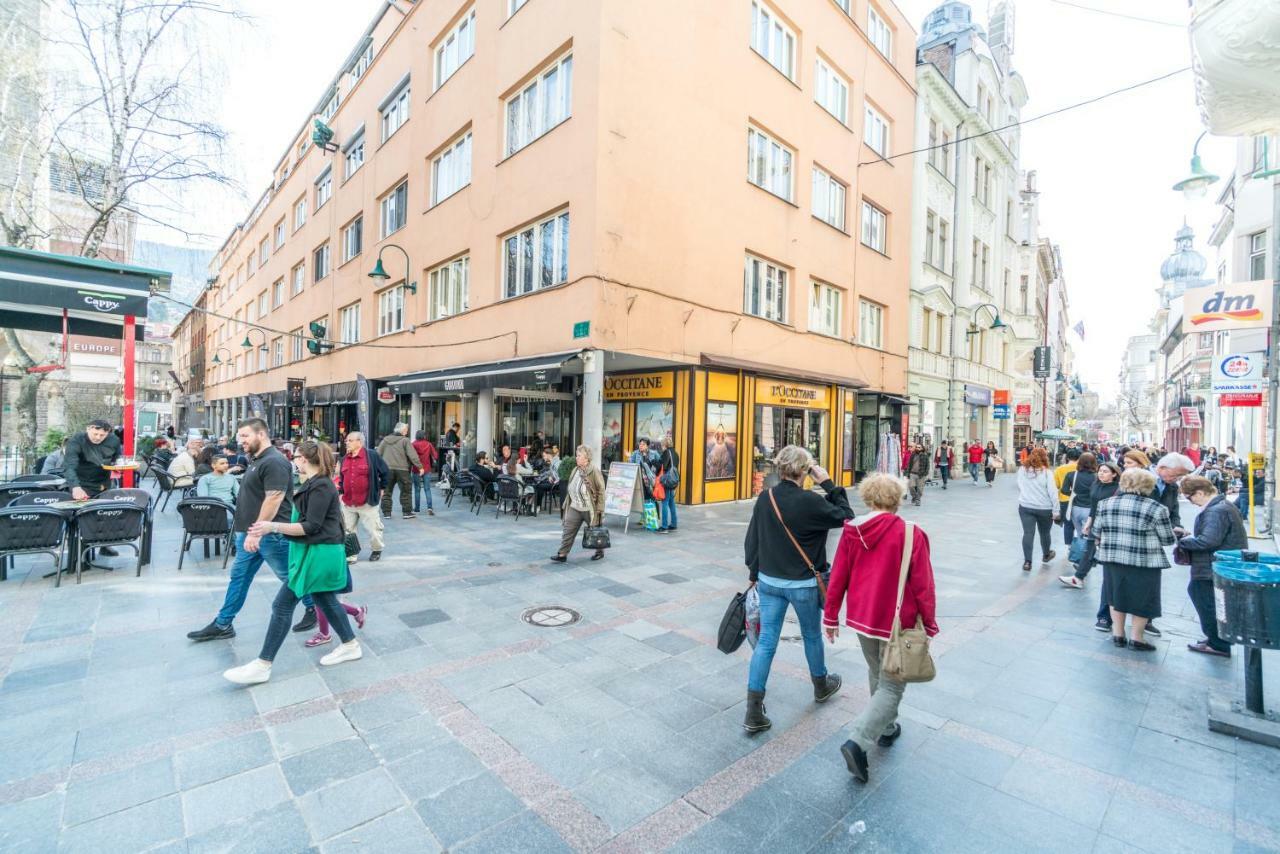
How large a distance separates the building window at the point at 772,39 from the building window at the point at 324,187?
19.2 meters

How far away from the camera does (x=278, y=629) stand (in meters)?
4.11

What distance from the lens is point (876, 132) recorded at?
66.4 ft

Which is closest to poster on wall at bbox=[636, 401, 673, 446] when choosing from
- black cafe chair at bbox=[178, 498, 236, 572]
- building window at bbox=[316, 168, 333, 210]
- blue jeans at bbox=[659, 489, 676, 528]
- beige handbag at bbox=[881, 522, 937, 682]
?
blue jeans at bbox=[659, 489, 676, 528]

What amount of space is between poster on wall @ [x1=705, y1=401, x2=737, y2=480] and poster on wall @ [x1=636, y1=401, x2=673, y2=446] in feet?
3.44

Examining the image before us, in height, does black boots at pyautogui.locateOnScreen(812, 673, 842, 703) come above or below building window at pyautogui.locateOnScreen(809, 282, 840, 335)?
below

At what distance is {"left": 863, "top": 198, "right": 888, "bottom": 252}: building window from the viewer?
64.3 ft

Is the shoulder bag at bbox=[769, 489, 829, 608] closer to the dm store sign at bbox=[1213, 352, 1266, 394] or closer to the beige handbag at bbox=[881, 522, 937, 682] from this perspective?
the beige handbag at bbox=[881, 522, 937, 682]

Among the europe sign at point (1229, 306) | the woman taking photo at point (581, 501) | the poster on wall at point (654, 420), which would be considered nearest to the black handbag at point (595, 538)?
the woman taking photo at point (581, 501)

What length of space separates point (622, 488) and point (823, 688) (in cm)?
661

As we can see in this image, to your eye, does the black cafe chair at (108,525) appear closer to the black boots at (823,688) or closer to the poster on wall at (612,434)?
the black boots at (823,688)

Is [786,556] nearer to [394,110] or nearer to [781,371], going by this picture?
[781,371]

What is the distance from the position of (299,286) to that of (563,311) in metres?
22.8

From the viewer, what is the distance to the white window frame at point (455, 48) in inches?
637

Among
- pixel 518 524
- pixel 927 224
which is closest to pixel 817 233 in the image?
pixel 927 224
